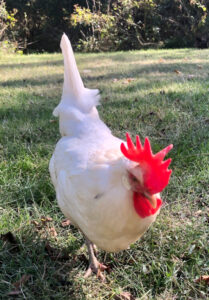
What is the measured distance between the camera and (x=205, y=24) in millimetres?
12375

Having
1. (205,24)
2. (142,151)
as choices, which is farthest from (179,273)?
(205,24)

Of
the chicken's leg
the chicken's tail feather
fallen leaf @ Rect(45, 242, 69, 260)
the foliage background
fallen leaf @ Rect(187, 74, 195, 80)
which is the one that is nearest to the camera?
the chicken's leg

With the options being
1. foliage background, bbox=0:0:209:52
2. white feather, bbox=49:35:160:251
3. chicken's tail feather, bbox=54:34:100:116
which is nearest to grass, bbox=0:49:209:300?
white feather, bbox=49:35:160:251

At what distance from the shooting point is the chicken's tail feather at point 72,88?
88.9 inches

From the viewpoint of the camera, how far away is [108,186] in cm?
142

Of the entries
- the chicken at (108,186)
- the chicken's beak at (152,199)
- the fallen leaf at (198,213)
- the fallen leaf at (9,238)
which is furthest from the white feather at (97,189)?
the fallen leaf at (198,213)

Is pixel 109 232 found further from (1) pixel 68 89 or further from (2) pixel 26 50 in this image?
(2) pixel 26 50

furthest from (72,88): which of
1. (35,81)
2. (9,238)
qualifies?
(35,81)

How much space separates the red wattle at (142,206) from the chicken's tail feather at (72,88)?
110cm

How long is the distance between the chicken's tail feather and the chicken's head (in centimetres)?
101

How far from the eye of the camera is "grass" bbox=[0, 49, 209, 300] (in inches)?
69.2

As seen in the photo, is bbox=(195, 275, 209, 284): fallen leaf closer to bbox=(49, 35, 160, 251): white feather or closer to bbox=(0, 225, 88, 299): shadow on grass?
bbox=(49, 35, 160, 251): white feather

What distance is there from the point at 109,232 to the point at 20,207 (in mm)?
1126

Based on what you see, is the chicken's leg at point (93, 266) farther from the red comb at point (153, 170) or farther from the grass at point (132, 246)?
the red comb at point (153, 170)
